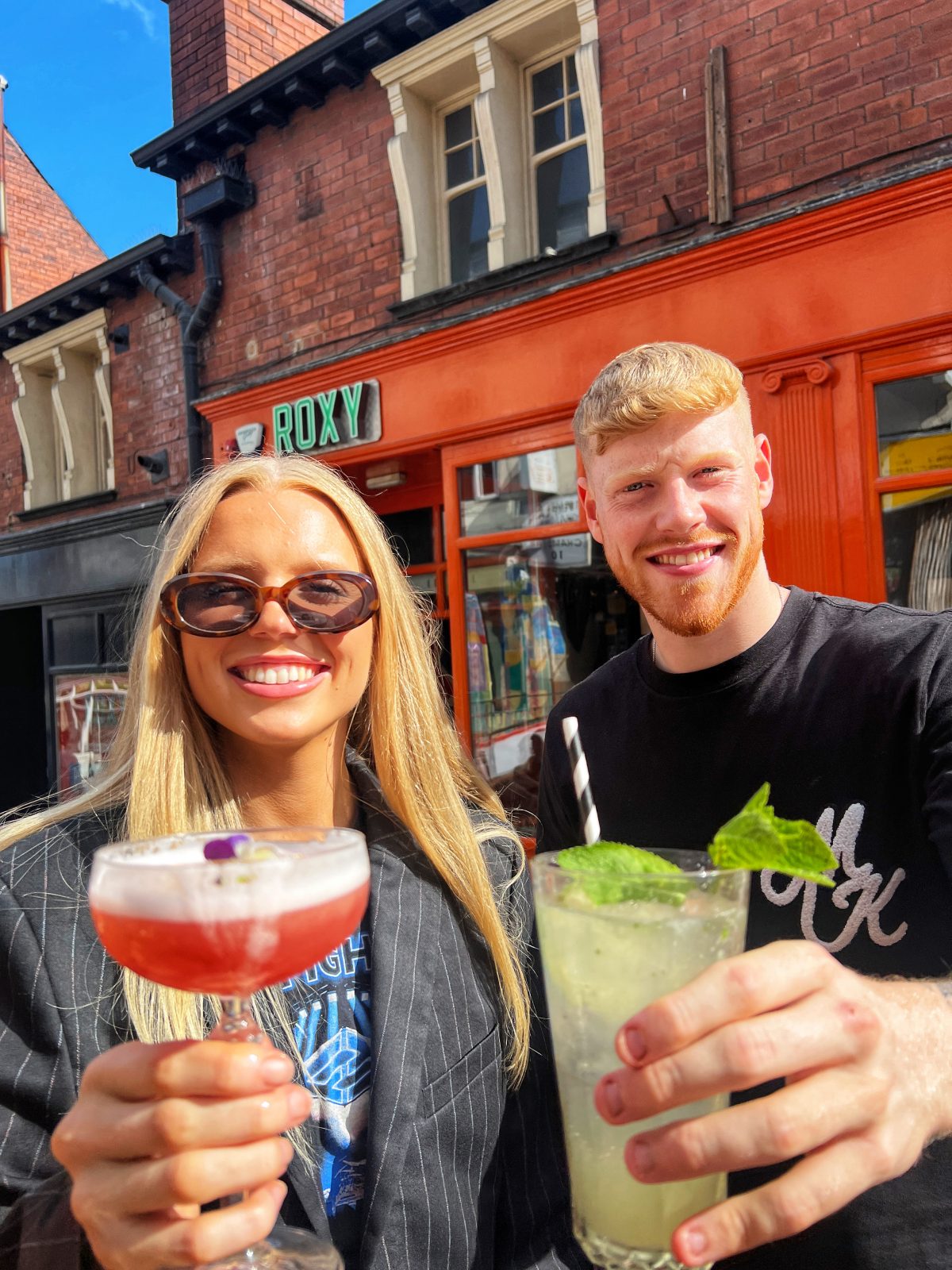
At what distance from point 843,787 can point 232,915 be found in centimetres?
126

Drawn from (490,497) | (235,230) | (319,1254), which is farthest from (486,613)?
(319,1254)

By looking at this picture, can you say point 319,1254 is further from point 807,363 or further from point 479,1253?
point 807,363

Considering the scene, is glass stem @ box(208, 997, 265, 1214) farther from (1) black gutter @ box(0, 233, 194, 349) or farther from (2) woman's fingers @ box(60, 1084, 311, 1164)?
(1) black gutter @ box(0, 233, 194, 349)

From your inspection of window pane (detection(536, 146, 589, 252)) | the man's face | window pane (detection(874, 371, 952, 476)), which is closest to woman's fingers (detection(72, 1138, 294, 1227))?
the man's face

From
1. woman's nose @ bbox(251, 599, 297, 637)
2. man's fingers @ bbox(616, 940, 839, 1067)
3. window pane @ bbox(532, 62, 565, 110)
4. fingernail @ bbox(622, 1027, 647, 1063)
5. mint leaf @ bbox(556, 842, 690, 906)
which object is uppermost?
window pane @ bbox(532, 62, 565, 110)

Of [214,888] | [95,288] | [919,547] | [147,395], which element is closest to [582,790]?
[214,888]

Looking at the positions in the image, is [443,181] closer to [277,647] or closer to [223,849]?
[277,647]

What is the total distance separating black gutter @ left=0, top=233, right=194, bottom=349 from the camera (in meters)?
8.30

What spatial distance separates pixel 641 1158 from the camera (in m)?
0.96

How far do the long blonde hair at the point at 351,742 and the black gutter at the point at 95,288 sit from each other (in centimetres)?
732

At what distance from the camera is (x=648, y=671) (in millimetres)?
2174

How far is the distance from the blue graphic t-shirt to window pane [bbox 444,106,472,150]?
22.5 feet

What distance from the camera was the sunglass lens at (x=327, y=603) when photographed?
1.72 metres

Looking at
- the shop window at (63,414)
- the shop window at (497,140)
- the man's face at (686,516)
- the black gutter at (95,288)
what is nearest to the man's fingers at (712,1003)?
the man's face at (686,516)
